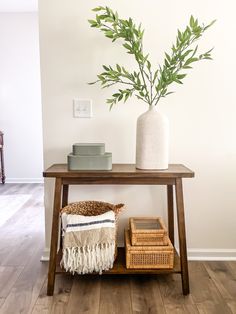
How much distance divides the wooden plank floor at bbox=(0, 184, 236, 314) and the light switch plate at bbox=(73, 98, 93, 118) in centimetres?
99

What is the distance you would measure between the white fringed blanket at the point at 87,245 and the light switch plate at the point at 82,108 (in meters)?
0.68

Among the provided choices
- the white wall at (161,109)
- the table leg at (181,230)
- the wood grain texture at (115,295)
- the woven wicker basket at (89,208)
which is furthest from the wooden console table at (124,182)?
the white wall at (161,109)

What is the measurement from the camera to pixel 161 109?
6.11 ft

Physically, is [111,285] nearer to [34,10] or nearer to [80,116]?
[80,116]

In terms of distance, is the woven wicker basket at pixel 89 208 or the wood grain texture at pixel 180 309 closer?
the wood grain texture at pixel 180 309

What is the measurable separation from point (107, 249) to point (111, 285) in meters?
0.26

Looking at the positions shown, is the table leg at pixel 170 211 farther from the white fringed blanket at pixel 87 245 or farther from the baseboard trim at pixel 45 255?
the baseboard trim at pixel 45 255

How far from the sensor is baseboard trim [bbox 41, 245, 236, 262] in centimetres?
197

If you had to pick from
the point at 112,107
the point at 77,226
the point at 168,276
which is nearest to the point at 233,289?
the point at 168,276

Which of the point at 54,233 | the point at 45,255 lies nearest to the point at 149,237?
Result: the point at 54,233

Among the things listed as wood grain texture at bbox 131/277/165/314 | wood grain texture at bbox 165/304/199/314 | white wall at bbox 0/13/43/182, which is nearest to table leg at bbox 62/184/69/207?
wood grain texture at bbox 131/277/165/314

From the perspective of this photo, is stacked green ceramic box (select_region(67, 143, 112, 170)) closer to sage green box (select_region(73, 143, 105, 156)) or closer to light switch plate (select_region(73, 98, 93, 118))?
sage green box (select_region(73, 143, 105, 156))

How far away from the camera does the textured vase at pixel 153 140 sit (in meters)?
1.61

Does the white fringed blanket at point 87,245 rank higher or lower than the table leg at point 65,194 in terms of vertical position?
lower
